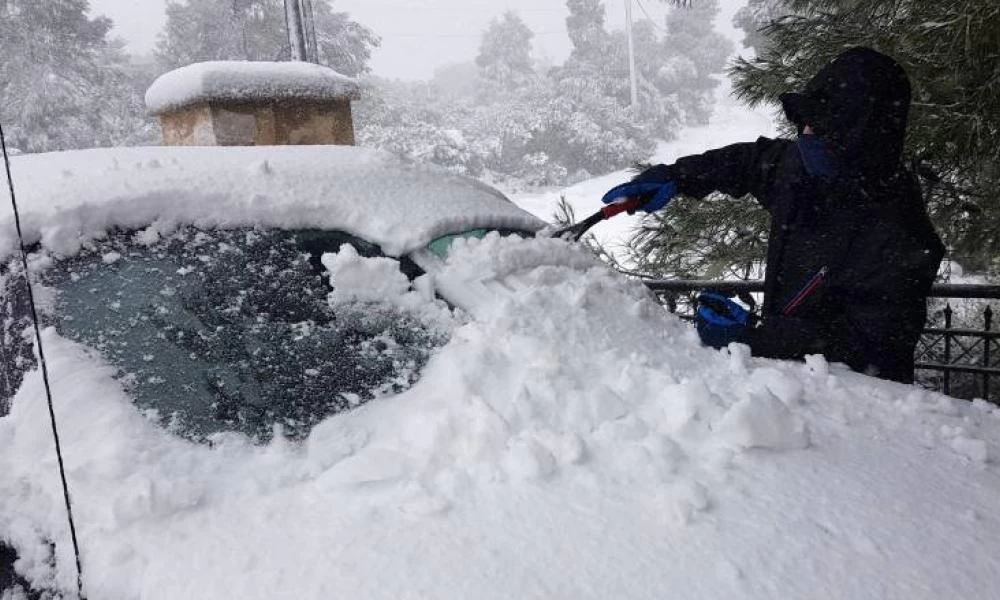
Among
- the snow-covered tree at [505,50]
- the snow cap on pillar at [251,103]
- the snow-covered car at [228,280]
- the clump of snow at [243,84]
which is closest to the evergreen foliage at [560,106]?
the snow-covered tree at [505,50]

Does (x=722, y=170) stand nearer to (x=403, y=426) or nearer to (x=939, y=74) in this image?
(x=939, y=74)

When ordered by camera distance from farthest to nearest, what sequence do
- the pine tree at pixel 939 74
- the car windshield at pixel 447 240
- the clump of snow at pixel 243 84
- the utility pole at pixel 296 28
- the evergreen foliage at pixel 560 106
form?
1. the evergreen foliage at pixel 560 106
2. the utility pole at pixel 296 28
3. the clump of snow at pixel 243 84
4. the pine tree at pixel 939 74
5. the car windshield at pixel 447 240

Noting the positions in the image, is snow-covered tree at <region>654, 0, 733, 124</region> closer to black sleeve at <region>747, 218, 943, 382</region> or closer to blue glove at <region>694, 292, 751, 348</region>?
blue glove at <region>694, 292, 751, 348</region>

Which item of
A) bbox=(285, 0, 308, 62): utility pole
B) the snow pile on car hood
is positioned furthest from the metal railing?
bbox=(285, 0, 308, 62): utility pole

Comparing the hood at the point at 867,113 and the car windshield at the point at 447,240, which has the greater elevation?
the hood at the point at 867,113

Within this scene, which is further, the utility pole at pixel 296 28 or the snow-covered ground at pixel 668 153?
the snow-covered ground at pixel 668 153

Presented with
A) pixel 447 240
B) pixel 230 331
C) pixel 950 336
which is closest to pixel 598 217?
pixel 447 240

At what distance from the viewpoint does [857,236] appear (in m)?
2.15

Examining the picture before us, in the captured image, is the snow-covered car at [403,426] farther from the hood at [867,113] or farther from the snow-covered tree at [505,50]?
the snow-covered tree at [505,50]

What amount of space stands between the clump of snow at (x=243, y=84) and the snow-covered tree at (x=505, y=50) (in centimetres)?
2142

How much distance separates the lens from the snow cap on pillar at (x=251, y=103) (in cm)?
449

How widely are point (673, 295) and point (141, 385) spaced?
365 cm

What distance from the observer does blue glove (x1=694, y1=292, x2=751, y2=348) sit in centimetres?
226

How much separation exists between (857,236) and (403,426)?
1.71 metres
